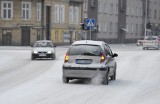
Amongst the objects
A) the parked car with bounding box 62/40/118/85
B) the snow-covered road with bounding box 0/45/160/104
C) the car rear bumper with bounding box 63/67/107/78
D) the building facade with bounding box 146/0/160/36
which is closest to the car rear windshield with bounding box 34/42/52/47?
the snow-covered road with bounding box 0/45/160/104

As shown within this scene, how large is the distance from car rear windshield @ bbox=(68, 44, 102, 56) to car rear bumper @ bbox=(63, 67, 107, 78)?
2.00ft

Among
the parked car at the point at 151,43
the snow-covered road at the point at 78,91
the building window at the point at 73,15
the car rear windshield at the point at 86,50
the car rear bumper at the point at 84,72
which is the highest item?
the building window at the point at 73,15

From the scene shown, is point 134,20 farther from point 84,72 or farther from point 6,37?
point 84,72

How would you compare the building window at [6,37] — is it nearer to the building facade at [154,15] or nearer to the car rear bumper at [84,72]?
the building facade at [154,15]

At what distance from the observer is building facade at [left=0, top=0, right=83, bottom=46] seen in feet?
239

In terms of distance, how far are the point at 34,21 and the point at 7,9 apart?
396cm

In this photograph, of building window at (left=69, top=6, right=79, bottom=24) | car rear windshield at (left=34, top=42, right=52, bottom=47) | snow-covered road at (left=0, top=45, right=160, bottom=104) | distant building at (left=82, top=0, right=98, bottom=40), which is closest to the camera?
snow-covered road at (left=0, top=45, right=160, bottom=104)

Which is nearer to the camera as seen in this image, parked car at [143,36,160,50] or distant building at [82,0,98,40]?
parked car at [143,36,160,50]

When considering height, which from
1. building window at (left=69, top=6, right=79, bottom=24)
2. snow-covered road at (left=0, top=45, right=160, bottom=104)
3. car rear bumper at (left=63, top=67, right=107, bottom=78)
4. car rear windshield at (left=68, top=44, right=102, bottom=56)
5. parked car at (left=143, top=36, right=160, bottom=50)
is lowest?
parked car at (left=143, top=36, right=160, bottom=50)

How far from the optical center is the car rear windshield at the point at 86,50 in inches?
758

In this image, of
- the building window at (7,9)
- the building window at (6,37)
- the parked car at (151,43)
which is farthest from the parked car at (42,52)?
the building window at (7,9)

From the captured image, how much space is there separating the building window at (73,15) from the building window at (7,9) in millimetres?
12404

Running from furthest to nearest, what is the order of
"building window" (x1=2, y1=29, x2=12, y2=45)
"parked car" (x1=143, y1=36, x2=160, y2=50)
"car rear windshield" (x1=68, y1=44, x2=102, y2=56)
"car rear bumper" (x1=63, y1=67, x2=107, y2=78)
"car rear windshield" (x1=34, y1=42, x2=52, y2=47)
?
"building window" (x1=2, y1=29, x2=12, y2=45)
"parked car" (x1=143, y1=36, x2=160, y2=50)
"car rear windshield" (x1=34, y1=42, x2=52, y2=47)
"car rear windshield" (x1=68, y1=44, x2=102, y2=56)
"car rear bumper" (x1=63, y1=67, x2=107, y2=78)

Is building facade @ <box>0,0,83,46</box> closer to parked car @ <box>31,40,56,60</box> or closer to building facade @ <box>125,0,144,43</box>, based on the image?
building facade @ <box>125,0,144,43</box>
